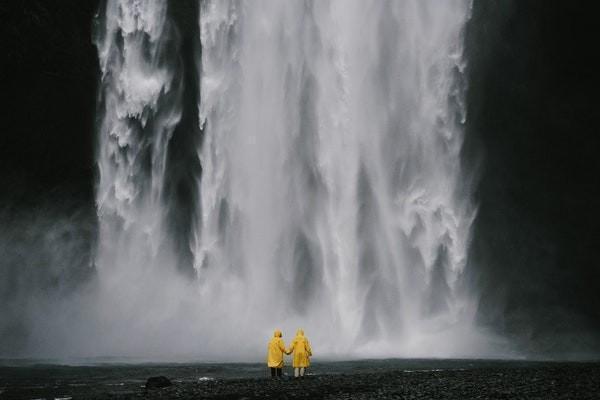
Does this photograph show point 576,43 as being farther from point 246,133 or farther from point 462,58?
point 246,133

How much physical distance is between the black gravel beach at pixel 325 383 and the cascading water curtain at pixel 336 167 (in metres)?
10.8

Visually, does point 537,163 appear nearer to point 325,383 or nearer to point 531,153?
point 531,153

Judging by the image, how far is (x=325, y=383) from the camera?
58.0 feet

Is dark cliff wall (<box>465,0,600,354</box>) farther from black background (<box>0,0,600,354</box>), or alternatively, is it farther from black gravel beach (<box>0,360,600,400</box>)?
black gravel beach (<box>0,360,600,400</box>)

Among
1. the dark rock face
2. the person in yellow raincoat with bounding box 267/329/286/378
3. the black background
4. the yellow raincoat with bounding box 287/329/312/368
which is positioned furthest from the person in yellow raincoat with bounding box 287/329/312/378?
the black background

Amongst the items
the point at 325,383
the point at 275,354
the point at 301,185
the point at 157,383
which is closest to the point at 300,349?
the point at 275,354

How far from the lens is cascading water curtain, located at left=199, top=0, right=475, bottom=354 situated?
1355 inches

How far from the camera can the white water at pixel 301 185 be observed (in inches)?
1347

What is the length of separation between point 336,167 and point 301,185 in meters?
2.16

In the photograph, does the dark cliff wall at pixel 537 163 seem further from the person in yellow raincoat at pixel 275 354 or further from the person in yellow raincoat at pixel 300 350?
the person in yellow raincoat at pixel 275 354

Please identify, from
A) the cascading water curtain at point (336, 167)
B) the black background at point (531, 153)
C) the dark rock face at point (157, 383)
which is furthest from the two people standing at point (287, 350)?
the black background at point (531, 153)

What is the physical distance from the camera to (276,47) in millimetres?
39375

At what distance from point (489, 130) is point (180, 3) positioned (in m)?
19.2

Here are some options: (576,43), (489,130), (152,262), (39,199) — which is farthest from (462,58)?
(39,199)
